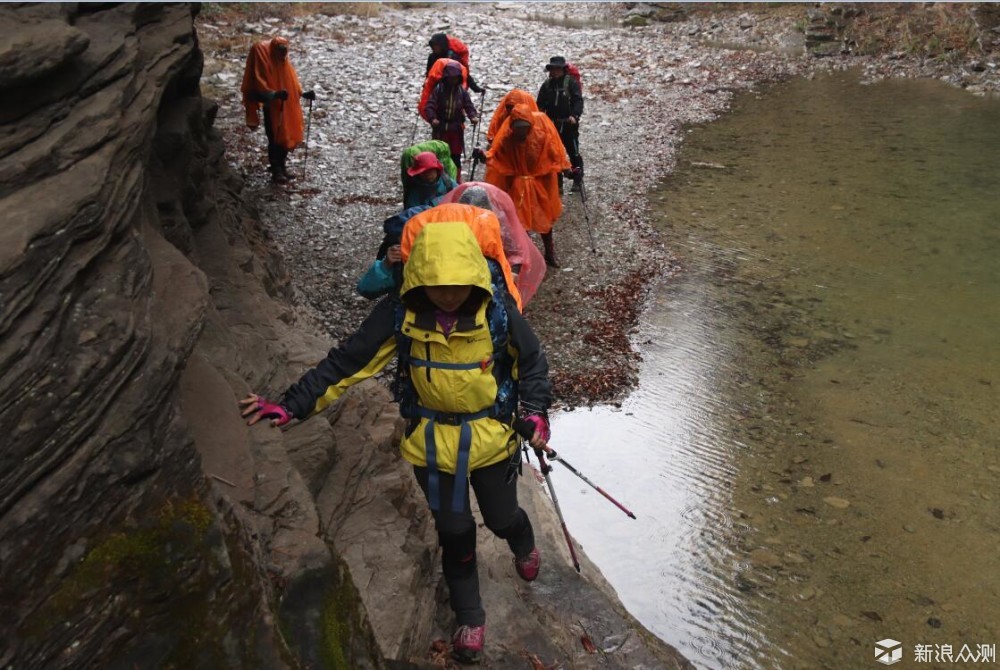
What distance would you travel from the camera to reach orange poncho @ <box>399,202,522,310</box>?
453 centimetres

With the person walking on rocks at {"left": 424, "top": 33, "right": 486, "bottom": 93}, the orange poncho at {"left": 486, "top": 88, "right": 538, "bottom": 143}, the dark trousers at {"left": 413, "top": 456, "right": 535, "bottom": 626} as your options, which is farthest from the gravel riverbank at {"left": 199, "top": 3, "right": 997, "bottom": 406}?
the dark trousers at {"left": 413, "top": 456, "right": 535, "bottom": 626}

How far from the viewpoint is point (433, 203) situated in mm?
7191

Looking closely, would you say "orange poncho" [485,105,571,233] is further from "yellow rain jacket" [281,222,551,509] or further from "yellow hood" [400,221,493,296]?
"yellow hood" [400,221,493,296]

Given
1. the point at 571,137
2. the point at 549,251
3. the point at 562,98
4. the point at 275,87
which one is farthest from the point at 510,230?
the point at 275,87

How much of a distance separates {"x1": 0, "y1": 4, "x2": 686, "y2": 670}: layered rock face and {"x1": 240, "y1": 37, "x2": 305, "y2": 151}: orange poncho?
7320mm

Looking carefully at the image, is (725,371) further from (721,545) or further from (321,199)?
(321,199)

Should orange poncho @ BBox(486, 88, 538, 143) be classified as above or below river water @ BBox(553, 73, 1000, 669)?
above

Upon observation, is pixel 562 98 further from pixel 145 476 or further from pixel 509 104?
pixel 145 476

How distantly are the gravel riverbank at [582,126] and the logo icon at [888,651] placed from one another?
3.86m

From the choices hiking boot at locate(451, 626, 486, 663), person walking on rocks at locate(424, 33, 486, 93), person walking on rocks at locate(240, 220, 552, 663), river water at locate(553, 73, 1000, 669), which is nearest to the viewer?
person walking on rocks at locate(240, 220, 552, 663)

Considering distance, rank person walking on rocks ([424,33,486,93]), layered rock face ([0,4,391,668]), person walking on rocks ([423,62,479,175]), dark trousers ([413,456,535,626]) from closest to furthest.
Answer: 1. layered rock face ([0,4,391,668])
2. dark trousers ([413,456,535,626])
3. person walking on rocks ([423,62,479,175])
4. person walking on rocks ([424,33,486,93])

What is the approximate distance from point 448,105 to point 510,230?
585 cm

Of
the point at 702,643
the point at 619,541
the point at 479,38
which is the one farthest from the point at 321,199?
the point at 479,38

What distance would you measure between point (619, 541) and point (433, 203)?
3.34m
